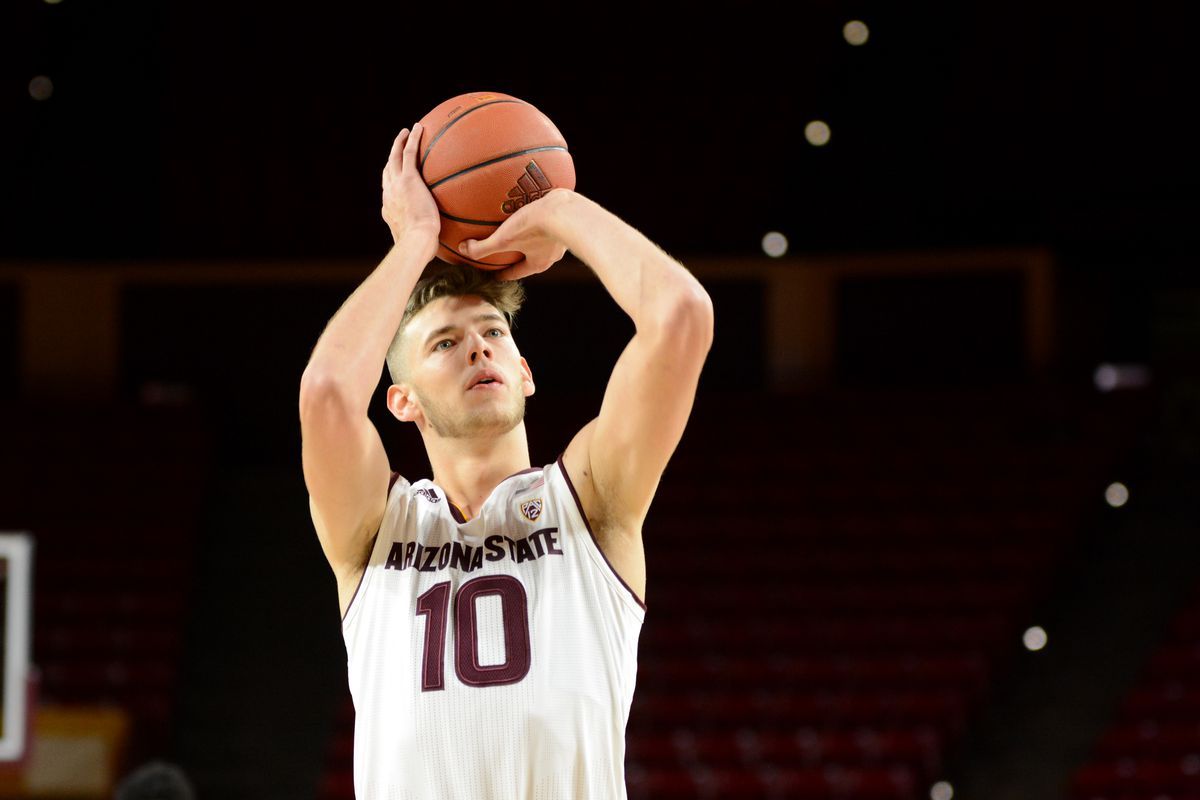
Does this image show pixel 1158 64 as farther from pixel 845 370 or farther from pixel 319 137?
pixel 319 137

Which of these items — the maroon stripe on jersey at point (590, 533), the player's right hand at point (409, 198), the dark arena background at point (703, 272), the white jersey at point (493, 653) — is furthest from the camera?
the dark arena background at point (703, 272)

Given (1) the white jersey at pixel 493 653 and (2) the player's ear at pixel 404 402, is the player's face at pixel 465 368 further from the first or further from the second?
(1) the white jersey at pixel 493 653

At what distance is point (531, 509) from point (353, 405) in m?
0.32

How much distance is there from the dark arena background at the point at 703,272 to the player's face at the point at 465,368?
24.2 ft

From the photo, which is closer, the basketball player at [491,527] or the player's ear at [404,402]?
the basketball player at [491,527]

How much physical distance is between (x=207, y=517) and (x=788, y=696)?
17.2 feet

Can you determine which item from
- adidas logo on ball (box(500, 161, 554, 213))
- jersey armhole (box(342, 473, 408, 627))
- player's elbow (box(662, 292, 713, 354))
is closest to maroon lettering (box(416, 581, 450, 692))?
jersey armhole (box(342, 473, 408, 627))

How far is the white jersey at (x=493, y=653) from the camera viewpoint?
1.92 m

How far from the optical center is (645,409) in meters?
1.97

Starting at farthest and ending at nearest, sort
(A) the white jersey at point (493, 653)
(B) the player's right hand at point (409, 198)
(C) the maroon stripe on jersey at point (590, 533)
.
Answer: (B) the player's right hand at point (409, 198)
(C) the maroon stripe on jersey at point (590, 533)
(A) the white jersey at point (493, 653)

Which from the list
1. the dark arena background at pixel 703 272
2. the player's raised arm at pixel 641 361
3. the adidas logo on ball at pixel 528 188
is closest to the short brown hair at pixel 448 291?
the adidas logo on ball at pixel 528 188

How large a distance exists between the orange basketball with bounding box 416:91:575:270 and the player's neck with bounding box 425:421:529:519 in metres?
0.29

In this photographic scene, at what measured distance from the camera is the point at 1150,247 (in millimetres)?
11477

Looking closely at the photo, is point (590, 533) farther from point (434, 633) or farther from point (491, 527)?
point (434, 633)
